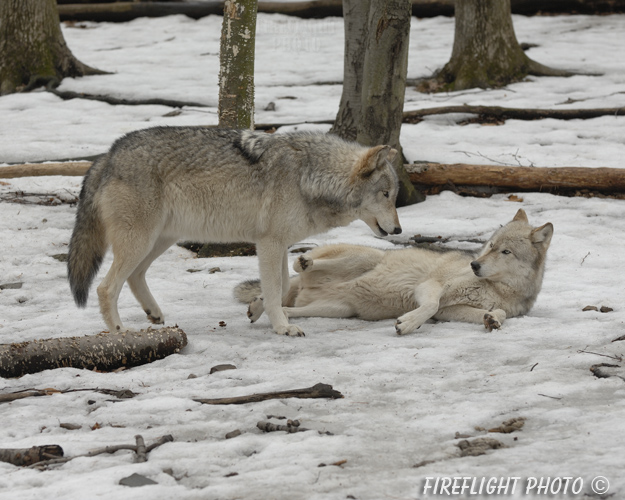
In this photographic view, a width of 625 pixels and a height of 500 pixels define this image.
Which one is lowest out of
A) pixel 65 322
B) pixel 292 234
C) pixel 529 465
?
pixel 65 322

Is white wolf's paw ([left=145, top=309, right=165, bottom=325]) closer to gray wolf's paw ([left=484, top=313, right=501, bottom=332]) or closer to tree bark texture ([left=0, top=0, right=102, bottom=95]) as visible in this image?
gray wolf's paw ([left=484, top=313, right=501, bottom=332])

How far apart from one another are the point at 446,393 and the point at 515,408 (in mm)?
421

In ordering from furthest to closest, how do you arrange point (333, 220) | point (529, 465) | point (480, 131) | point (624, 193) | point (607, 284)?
1. point (480, 131)
2. point (624, 193)
3. point (607, 284)
4. point (333, 220)
5. point (529, 465)

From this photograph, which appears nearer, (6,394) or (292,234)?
(6,394)

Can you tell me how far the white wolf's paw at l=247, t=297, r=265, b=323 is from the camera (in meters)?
5.56

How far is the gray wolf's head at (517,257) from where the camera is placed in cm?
561

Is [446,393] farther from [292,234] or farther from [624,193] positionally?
[624,193]

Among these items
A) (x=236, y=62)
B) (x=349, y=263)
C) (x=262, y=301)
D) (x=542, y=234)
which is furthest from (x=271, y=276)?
(x=236, y=62)

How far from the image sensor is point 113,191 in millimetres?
5180

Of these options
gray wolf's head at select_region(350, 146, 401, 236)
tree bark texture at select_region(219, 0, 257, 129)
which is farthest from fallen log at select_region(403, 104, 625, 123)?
gray wolf's head at select_region(350, 146, 401, 236)

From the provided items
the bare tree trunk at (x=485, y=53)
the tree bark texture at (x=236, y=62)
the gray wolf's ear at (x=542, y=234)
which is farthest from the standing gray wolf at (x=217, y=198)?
the bare tree trunk at (x=485, y=53)

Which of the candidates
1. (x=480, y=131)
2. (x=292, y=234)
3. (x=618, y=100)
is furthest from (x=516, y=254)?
(x=618, y=100)

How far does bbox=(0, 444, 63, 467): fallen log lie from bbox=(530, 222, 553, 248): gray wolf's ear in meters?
4.13

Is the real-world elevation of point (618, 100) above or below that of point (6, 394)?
above
